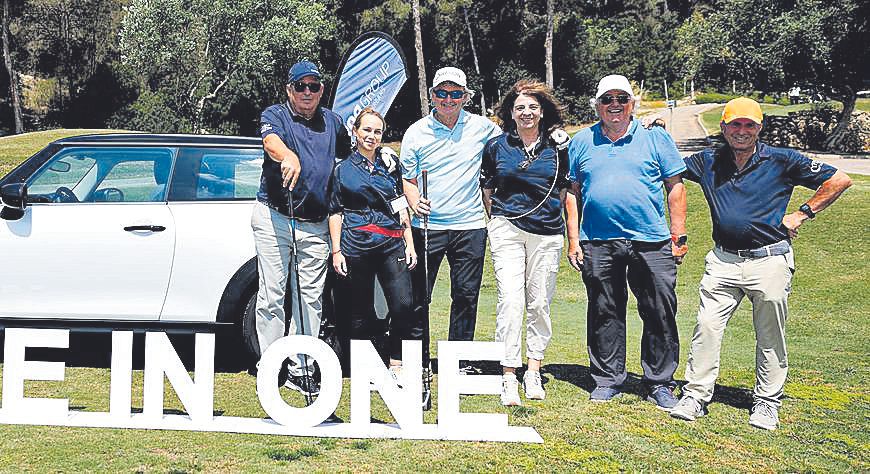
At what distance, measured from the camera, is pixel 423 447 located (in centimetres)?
446

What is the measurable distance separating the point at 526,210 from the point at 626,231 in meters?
0.61

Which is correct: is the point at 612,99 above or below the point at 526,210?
above

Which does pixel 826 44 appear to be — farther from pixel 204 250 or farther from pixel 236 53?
pixel 236 53

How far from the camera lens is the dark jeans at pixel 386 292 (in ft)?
17.0

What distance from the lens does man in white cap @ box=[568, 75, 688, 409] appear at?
5.18m

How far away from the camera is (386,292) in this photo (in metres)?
5.24

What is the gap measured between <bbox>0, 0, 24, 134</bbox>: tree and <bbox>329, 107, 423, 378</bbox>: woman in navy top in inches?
1706

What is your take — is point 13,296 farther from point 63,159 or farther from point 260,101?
point 260,101

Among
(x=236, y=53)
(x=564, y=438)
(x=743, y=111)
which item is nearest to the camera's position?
(x=564, y=438)

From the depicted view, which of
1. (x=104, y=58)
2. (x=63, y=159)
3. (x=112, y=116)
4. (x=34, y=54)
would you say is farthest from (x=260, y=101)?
(x=63, y=159)

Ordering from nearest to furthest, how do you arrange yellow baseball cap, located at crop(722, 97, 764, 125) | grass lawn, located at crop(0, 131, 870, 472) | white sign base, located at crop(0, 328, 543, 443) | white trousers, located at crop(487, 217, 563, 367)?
grass lawn, located at crop(0, 131, 870, 472) → white sign base, located at crop(0, 328, 543, 443) → yellow baseball cap, located at crop(722, 97, 764, 125) → white trousers, located at crop(487, 217, 563, 367)

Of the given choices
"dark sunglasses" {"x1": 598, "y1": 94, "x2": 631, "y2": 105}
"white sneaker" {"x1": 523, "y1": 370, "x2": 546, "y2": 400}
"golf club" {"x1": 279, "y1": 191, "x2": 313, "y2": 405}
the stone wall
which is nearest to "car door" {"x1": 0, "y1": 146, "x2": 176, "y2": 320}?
"golf club" {"x1": 279, "y1": 191, "x2": 313, "y2": 405}

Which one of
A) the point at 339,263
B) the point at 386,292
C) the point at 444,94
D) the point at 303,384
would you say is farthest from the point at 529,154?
the point at 303,384

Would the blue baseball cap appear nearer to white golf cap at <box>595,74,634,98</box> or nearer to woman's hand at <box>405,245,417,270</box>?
woman's hand at <box>405,245,417,270</box>
